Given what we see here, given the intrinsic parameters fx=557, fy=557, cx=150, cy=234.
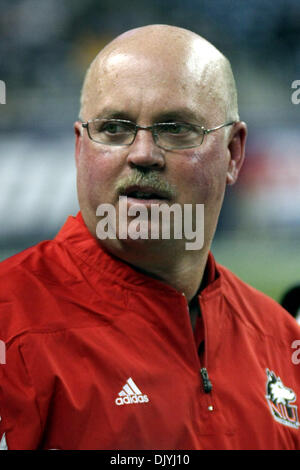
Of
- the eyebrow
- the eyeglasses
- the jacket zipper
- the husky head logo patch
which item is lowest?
the husky head logo patch

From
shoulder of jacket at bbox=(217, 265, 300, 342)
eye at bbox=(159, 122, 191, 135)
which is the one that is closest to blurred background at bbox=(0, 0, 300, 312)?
shoulder of jacket at bbox=(217, 265, 300, 342)

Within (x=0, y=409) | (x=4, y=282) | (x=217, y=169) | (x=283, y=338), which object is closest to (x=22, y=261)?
(x=4, y=282)

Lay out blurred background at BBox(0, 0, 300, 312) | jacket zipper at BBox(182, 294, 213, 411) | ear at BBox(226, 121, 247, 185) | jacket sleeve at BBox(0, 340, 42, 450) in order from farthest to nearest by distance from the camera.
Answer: blurred background at BBox(0, 0, 300, 312) < ear at BBox(226, 121, 247, 185) < jacket zipper at BBox(182, 294, 213, 411) < jacket sleeve at BBox(0, 340, 42, 450)

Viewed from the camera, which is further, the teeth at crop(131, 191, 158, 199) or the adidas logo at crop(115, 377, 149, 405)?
the teeth at crop(131, 191, 158, 199)

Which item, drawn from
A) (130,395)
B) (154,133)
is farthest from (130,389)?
(154,133)

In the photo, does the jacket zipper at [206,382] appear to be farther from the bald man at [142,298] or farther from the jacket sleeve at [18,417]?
the jacket sleeve at [18,417]

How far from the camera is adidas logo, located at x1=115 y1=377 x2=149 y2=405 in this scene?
0.94 meters

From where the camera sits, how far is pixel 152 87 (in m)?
1.05

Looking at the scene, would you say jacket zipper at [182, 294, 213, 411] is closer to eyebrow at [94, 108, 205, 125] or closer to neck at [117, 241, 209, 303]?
neck at [117, 241, 209, 303]

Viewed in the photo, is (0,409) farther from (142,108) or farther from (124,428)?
(142,108)

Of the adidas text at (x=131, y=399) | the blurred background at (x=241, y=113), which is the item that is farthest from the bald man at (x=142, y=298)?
the blurred background at (x=241, y=113)

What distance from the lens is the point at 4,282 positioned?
1027 mm

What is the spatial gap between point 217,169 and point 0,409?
62 centimetres

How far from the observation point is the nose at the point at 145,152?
1.03m
